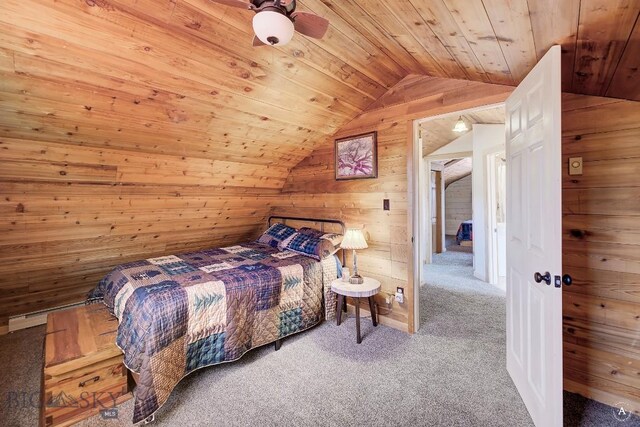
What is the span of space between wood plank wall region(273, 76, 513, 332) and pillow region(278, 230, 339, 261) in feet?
1.22

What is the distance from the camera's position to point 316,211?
3701 mm

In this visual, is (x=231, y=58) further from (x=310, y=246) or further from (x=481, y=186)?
(x=481, y=186)

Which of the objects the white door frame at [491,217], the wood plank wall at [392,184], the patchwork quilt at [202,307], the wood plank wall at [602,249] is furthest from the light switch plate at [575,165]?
the white door frame at [491,217]

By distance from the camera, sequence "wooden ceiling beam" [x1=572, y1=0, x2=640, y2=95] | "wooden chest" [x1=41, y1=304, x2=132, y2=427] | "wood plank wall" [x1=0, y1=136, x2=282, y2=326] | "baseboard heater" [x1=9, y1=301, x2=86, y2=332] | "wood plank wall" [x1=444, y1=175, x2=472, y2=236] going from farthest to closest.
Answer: "wood plank wall" [x1=444, y1=175, x2=472, y2=236] → "baseboard heater" [x1=9, y1=301, x2=86, y2=332] → "wood plank wall" [x1=0, y1=136, x2=282, y2=326] → "wooden chest" [x1=41, y1=304, x2=132, y2=427] → "wooden ceiling beam" [x1=572, y1=0, x2=640, y2=95]

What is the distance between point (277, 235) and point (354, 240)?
1.17 m

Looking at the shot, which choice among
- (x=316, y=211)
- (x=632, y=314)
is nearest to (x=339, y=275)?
(x=316, y=211)

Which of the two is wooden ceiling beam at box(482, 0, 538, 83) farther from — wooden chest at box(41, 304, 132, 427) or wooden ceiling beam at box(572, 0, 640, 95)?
wooden chest at box(41, 304, 132, 427)

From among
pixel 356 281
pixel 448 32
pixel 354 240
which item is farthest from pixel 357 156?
pixel 448 32

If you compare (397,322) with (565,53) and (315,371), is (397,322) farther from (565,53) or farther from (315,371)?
(565,53)

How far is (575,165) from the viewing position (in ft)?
6.31

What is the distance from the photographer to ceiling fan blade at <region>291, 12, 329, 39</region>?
1353mm

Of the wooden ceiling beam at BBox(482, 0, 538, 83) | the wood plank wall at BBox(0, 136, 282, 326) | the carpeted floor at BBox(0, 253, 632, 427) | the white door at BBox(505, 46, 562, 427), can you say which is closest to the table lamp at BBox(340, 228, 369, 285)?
the carpeted floor at BBox(0, 253, 632, 427)

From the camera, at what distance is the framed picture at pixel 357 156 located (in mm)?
3074

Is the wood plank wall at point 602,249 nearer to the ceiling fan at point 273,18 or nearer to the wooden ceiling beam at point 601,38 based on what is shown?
the wooden ceiling beam at point 601,38
